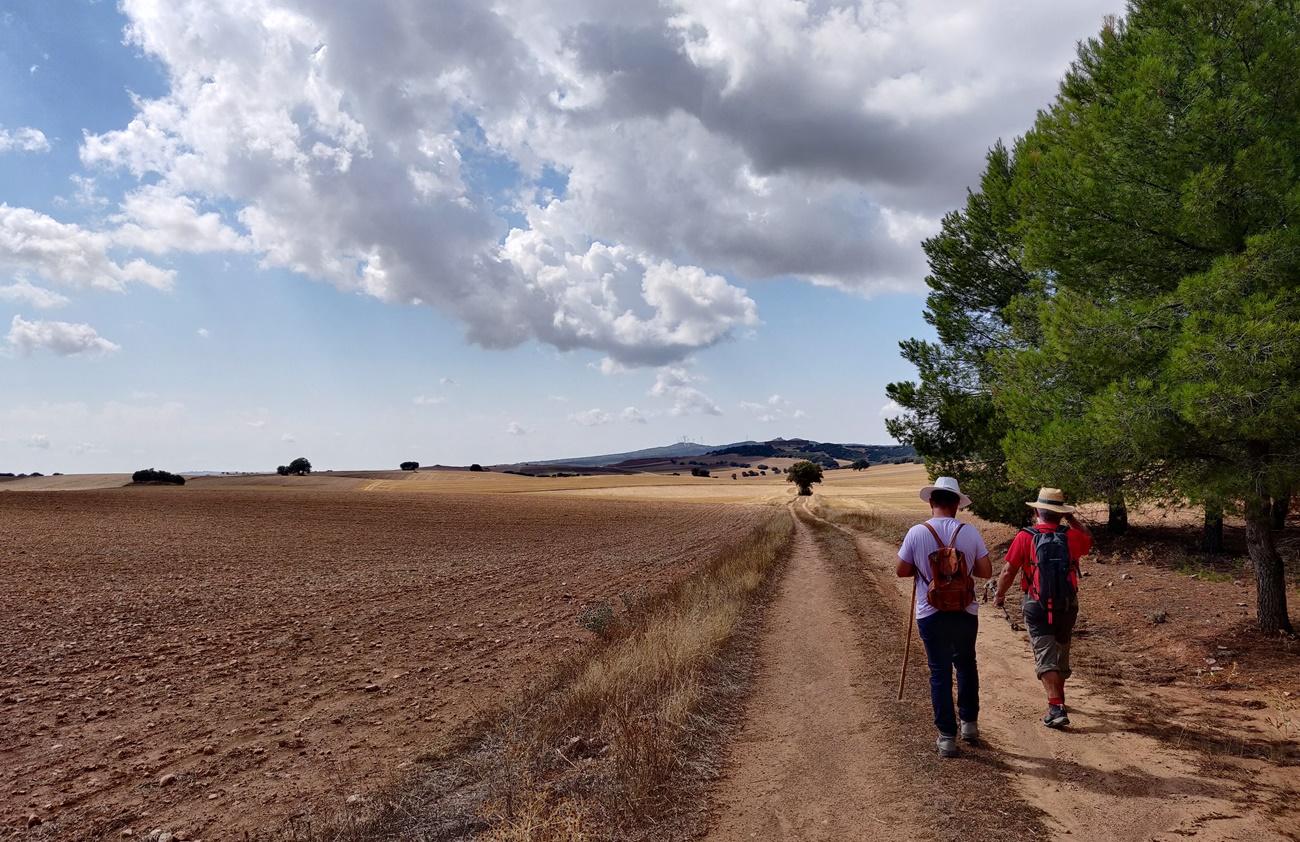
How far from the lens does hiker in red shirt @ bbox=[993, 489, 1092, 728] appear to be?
7098 millimetres

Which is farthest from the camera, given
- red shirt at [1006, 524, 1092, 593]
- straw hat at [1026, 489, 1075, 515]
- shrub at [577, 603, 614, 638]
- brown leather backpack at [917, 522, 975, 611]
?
shrub at [577, 603, 614, 638]

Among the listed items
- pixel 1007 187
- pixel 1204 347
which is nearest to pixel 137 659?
pixel 1204 347

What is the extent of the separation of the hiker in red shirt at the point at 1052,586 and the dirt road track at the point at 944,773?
528 mm

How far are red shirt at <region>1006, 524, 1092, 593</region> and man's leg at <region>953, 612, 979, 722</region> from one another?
107cm

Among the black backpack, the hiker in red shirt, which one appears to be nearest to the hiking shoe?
the hiker in red shirt

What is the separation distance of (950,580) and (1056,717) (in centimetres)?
217

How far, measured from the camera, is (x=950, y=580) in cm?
638

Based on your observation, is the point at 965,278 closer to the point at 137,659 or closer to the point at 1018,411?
the point at 1018,411

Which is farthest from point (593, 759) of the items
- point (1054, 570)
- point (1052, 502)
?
point (1052, 502)

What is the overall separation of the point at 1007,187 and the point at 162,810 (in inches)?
865

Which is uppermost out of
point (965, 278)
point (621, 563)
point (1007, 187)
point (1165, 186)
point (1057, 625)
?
point (1007, 187)

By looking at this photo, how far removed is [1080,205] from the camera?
1077 cm

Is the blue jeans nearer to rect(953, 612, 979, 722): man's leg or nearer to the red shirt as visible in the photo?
rect(953, 612, 979, 722): man's leg

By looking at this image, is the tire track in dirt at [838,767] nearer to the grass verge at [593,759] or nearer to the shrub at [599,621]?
the grass verge at [593,759]
